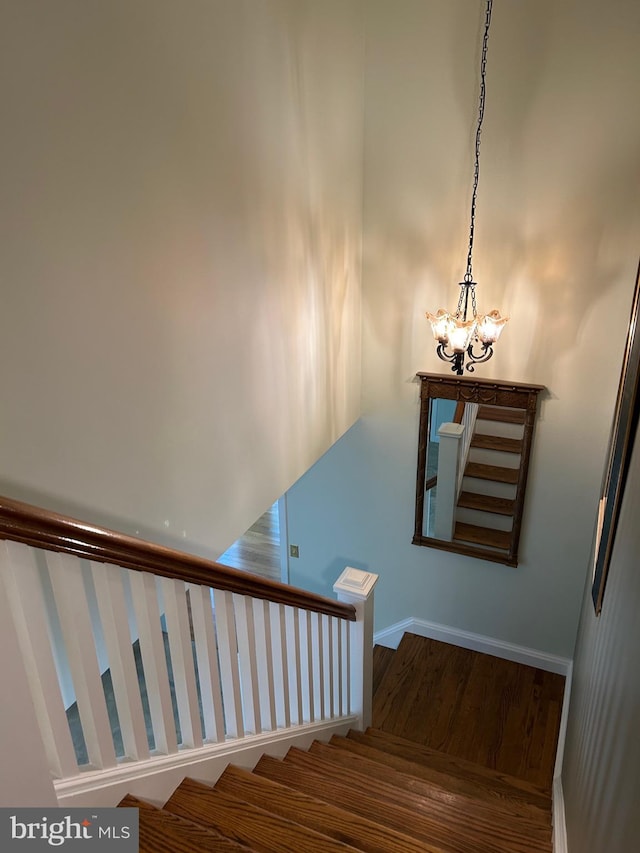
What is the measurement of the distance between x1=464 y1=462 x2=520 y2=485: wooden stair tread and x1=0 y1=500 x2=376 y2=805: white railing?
6.10 ft

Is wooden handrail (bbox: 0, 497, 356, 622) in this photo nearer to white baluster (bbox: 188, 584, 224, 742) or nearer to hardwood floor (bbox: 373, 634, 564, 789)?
white baluster (bbox: 188, 584, 224, 742)

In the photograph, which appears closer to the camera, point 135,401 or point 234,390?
point 135,401

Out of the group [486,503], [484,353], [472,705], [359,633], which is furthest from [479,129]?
[472,705]

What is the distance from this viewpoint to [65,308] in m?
1.41

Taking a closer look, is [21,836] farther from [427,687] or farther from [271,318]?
[427,687]

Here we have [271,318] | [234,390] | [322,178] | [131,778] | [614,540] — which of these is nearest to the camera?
[131,778]

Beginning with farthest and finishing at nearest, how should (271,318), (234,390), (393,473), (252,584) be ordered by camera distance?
(393,473) → (271,318) → (234,390) → (252,584)

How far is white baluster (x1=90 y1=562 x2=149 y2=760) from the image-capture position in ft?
3.96

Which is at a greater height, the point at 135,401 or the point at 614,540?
the point at 135,401

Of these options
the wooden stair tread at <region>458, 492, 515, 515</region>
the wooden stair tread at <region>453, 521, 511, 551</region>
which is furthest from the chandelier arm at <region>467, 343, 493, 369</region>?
the wooden stair tread at <region>453, 521, 511, 551</region>

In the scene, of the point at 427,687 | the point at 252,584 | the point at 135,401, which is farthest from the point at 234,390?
the point at 427,687

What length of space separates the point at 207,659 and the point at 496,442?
2689 millimetres

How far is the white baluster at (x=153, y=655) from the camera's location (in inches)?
51.1

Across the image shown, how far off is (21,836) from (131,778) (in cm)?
36
